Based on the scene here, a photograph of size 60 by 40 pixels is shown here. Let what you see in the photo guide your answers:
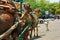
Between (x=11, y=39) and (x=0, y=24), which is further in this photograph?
(x=11, y=39)

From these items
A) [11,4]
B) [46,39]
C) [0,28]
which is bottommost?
[46,39]

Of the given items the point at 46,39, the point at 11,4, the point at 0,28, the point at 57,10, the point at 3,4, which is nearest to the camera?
the point at 0,28

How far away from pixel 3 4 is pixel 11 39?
0.91m

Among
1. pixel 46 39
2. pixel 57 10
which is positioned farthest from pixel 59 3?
pixel 46 39

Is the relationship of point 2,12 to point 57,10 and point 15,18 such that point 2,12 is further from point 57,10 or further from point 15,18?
point 57,10

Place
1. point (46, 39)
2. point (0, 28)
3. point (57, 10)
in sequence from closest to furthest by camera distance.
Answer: point (0, 28) → point (46, 39) → point (57, 10)

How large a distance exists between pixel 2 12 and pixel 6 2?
291 mm

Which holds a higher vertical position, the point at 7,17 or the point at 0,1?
the point at 0,1

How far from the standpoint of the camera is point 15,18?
5.24 meters

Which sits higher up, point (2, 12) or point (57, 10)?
point (2, 12)

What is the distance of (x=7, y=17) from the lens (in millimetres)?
4934

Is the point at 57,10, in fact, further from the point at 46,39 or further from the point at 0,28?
the point at 0,28

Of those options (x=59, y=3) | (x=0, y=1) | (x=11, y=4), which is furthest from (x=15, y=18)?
(x=59, y=3)

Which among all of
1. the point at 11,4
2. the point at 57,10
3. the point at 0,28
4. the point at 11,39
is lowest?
the point at 57,10
